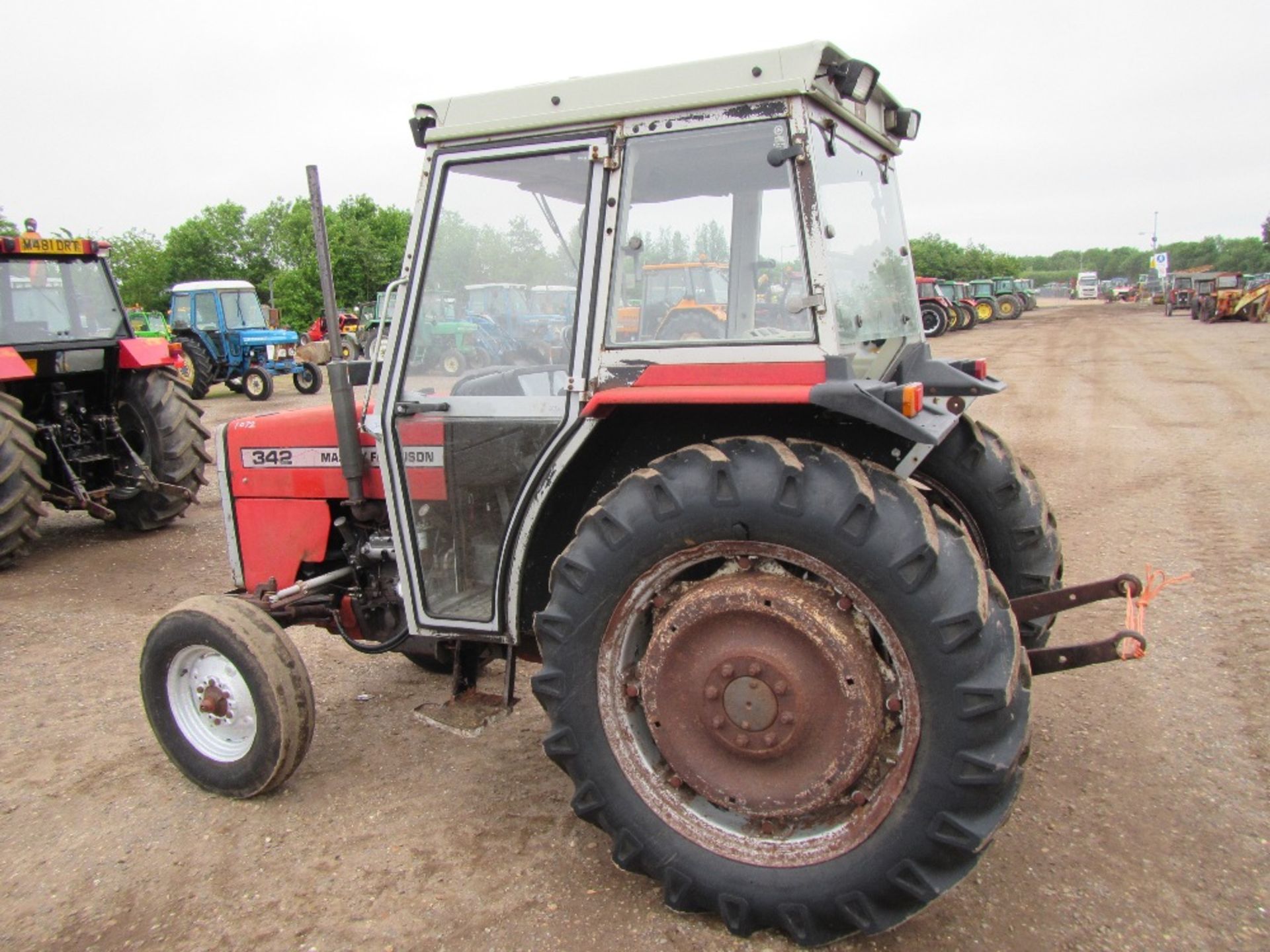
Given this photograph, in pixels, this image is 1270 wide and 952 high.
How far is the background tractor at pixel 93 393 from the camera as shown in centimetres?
745

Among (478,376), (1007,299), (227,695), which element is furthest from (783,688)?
(1007,299)

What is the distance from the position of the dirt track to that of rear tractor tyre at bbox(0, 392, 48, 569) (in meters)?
1.07

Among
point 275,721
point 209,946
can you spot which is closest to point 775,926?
point 209,946

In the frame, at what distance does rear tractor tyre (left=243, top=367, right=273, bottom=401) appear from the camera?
18.1 metres

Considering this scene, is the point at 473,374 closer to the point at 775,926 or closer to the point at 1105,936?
the point at 775,926

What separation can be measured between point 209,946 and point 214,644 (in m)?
1.00

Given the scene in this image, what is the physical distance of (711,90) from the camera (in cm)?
257

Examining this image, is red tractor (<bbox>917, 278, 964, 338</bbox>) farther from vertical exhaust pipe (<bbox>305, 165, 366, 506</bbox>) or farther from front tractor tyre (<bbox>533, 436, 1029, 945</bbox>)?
front tractor tyre (<bbox>533, 436, 1029, 945</bbox>)

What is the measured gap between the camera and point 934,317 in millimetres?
26500

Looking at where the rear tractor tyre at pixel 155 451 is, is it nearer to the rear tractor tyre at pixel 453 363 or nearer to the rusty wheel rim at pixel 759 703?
the rear tractor tyre at pixel 453 363

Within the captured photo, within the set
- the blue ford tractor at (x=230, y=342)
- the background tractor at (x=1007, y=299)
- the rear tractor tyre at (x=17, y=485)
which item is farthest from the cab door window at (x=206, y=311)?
the background tractor at (x=1007, y=299)

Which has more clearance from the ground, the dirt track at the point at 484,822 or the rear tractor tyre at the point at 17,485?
the rear tractor tyre at the point at 17,485

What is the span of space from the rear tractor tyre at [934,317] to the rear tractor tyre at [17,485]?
22.6 meters

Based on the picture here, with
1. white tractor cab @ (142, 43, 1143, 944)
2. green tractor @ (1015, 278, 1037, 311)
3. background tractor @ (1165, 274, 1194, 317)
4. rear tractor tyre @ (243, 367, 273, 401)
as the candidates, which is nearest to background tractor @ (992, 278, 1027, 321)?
green tractor @ (1015, 278, 1037, 311)
